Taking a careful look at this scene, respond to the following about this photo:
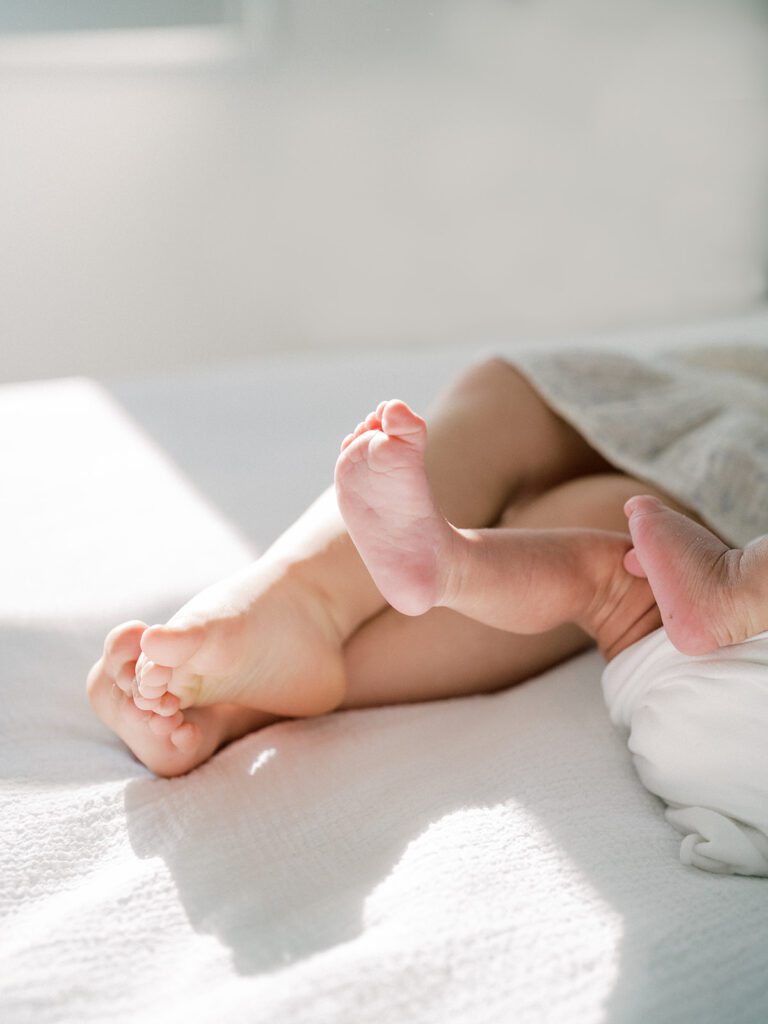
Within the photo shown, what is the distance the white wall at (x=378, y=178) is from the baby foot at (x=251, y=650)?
4.25ft

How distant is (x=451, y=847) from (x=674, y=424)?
0.55m

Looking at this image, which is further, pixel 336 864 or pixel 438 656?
pixel 438 656

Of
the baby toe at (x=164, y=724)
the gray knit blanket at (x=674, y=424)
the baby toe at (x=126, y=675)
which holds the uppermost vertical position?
the gray knit blanket at (x=674, y=424)

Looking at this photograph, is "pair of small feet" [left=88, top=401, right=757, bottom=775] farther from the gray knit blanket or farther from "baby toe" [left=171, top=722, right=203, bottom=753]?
the gray knit blanket

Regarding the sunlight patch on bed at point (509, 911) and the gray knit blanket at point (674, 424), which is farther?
the gray knit blanket at point (674, 424)

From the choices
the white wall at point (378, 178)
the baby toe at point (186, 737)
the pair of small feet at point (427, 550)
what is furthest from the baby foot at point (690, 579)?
the white wall at point (378, 178)

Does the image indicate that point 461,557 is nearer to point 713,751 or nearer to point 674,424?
point 713,751

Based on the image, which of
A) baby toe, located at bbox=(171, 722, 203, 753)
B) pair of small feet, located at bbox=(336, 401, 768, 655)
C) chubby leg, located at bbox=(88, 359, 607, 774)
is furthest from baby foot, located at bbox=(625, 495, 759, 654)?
baby toe, located at bbox=(171, 722, 203, 753)

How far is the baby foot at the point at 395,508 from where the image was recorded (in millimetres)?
664

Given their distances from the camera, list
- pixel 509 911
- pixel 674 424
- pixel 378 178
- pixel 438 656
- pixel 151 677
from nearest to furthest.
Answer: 1. pixel 509 911
2. pixel 151 677
3. pixel 438 656
4. pixel 674 424
5. pixel 378 178

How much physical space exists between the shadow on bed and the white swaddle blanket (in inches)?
0.7

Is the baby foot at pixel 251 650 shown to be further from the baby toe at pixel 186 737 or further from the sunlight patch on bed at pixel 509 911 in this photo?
the sunlight patch on bed at pixel 509 911

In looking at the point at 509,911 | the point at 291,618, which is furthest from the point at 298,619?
the point at 509,911

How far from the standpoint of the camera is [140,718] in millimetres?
743
